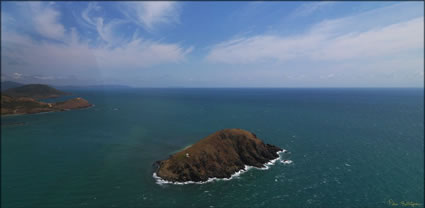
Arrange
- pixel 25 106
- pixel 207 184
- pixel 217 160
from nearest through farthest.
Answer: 1. pixel 207 184
2. pixel 217 160
3. pixel 25 106

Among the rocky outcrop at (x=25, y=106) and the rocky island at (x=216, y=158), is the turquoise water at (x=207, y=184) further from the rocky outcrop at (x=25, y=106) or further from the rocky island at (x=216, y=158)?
the rocky outcrop at (x=25, y=106)

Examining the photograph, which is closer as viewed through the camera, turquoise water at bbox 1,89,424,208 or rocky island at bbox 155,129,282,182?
turquoise water at bbox 1,89,424,208

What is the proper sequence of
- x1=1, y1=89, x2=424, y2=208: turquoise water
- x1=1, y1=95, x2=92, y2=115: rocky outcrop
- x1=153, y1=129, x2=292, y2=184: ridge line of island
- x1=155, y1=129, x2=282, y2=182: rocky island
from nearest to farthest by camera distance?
x1=1, y1=89, x2=424, y2=208: turquoise water
x1=153, y1=129, x2=292, y2=184: ridge line of island
x1=155, y1=129, x2=282, y2=182: rocky island
x1=1, y1=95, x2=92, y2=115: rocky outcrop

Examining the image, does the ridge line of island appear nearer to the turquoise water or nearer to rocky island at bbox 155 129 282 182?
rocky island at bbox 155 129 282 182

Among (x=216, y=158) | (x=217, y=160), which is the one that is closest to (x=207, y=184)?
(x=217, y=160)

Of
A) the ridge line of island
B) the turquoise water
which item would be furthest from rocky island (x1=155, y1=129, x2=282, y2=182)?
the turquoise water

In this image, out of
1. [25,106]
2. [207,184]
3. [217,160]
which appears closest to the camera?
[207,184]

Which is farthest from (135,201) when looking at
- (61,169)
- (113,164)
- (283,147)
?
(283,147)

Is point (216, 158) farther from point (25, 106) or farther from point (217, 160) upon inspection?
point (25, 106)

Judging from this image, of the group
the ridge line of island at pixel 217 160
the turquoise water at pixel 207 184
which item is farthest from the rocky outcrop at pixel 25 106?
the ridge line of island at pixel 217 160
